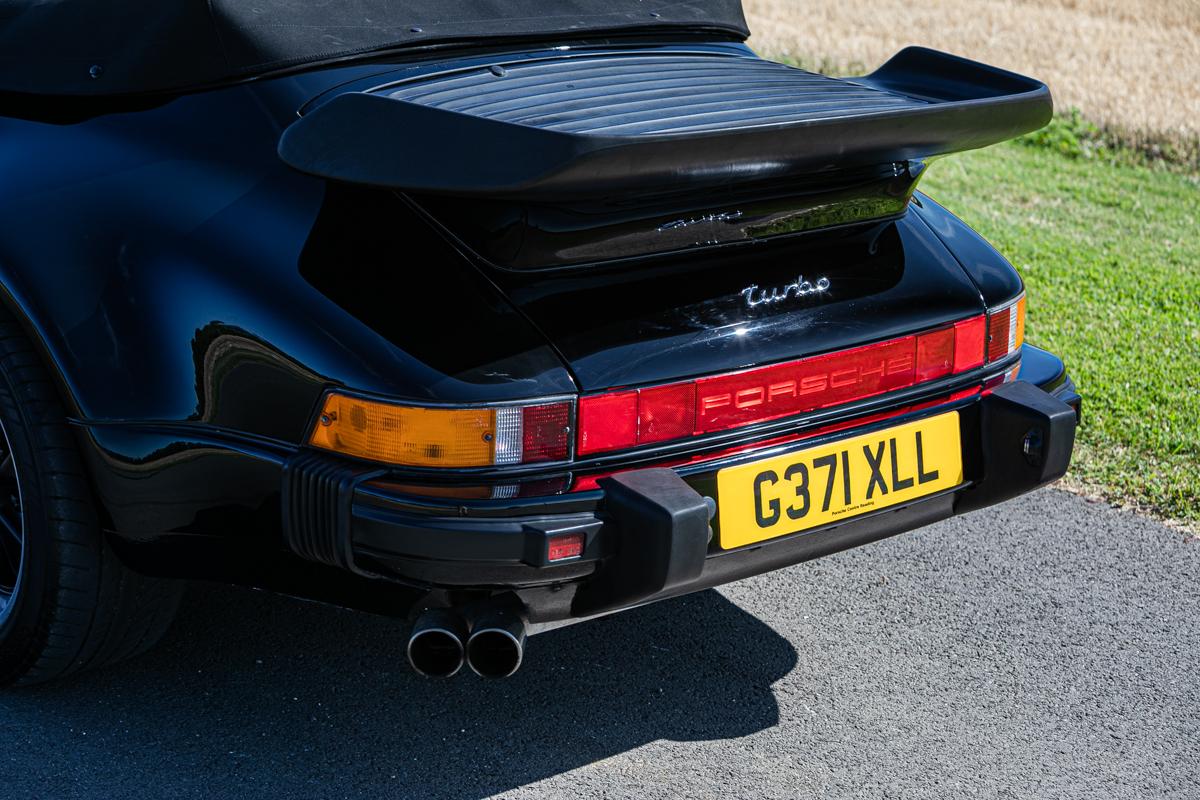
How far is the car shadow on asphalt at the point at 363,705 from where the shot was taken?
2.71 metres

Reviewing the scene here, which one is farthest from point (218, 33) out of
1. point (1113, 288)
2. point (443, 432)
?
point (1113, 288)

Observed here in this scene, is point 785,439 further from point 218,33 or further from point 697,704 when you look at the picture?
point 218,33

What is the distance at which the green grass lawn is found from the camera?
14.2ft

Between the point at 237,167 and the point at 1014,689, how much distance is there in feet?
6.72

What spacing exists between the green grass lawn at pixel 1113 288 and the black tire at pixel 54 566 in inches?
112

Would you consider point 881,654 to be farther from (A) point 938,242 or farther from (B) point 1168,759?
(A) point 938,242

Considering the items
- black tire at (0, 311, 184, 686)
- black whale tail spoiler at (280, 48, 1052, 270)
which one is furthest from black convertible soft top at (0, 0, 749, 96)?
black tire at (0, 311, 184, 686)

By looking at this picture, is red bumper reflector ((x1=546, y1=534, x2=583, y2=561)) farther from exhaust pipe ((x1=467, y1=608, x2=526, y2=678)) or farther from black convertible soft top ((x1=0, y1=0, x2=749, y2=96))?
black convertible soft top ((x1=0, y1=0, x2=749, y2=96))

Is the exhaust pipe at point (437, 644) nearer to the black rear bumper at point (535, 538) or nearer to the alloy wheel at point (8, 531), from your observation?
the black rear bumper at point (535, 538)

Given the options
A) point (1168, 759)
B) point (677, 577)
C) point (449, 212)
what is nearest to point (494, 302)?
point (449, 212)

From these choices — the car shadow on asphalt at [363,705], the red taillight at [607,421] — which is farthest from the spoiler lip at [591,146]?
the car shadow on asphalt at [363,705]

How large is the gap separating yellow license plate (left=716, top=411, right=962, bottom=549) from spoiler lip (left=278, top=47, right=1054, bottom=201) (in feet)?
1.79

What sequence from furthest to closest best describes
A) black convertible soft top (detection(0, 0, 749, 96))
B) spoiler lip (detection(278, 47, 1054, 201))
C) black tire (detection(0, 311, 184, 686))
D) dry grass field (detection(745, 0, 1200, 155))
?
1. dry grass field (detection(745, 0, 1200, 155))
2. black convertible soft top (detection(0, 0, 749, 96))
3. black tire (detection(0, 311, 184, 686))
4. spoiler lip (detection(278, 47, 1054, 201))

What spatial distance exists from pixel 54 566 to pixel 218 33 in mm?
1151
